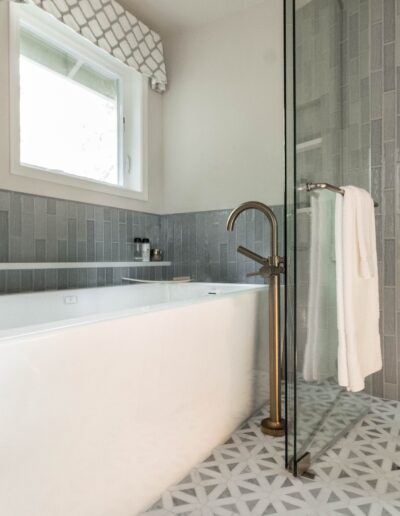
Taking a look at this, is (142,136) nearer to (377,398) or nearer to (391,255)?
(391,255)

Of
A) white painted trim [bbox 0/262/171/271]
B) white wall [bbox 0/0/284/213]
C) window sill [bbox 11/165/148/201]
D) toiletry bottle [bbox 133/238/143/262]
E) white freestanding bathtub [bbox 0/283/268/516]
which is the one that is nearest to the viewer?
white freestanding bathtub [bbox 0/283/268/516]

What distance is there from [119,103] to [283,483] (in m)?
2.58

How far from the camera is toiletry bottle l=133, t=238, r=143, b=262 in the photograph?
2.62 meters

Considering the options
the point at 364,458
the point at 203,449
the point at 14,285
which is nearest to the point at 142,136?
the point at 14,285

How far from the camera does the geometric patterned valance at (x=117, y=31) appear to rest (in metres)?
2.06

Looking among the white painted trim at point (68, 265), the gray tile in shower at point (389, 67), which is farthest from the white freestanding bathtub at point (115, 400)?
the gray tile in shower at point (389, 67)

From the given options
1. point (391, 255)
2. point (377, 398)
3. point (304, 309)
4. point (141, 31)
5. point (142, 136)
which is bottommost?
point (377, 398)

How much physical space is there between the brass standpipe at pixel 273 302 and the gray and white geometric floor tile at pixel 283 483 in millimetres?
105

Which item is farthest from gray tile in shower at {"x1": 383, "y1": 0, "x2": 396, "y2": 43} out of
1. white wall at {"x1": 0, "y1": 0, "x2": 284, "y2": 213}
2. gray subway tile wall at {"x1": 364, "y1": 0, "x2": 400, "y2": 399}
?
white wall at {"x1": 0, "y1": 0, "x2": 284, "y2": 213}

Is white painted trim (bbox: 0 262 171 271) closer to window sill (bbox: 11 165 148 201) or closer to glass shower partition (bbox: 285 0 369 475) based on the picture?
window sill (bbox: 11 165 148 201)

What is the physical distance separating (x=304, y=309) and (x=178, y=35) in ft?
8.09

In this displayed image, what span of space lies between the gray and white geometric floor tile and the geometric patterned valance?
7.69ft

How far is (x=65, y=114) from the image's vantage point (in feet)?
7.68

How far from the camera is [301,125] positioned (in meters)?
1.24
